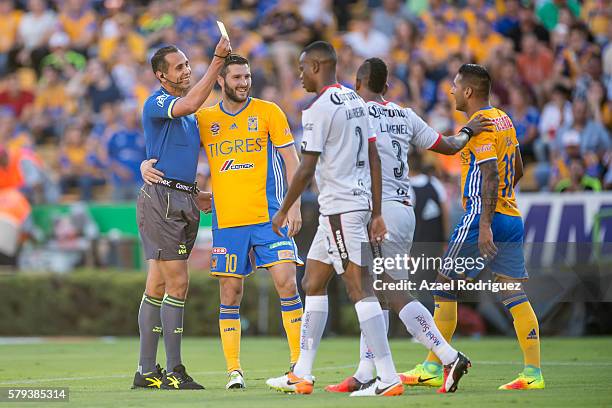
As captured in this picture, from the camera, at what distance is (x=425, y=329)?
8922 mm

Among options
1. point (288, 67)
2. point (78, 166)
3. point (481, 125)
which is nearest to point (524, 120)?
point (288, 67)

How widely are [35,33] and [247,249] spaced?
56.0 ft

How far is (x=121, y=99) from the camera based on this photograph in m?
23.3

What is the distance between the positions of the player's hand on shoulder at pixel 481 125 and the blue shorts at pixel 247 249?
5.96ft

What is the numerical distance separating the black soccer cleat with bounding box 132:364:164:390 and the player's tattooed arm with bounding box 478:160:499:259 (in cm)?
289

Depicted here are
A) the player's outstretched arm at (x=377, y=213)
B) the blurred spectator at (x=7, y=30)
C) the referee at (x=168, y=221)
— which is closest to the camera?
the player's outstretched arm at (x=377, y=213)

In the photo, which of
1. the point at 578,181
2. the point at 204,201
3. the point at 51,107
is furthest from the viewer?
the point at 51,107

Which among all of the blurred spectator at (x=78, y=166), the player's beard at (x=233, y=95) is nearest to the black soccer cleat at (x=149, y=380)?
the player's beard at (x=233, y=95)

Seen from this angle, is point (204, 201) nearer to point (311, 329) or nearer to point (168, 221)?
point (168, 221)

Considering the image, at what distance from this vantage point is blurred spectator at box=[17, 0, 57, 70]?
2538cm

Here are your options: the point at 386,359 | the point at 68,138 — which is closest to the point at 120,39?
the point at 68,138

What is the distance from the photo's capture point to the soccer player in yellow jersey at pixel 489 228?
30.7 ft

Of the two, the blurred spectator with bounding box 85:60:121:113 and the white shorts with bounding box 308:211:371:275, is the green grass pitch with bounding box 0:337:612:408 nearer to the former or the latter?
the white shorts with bounding box 308:211:371:275

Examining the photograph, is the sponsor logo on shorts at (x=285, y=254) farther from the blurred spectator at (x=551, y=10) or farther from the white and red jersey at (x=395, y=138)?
the blurred spectator at (x=551, y=10)
